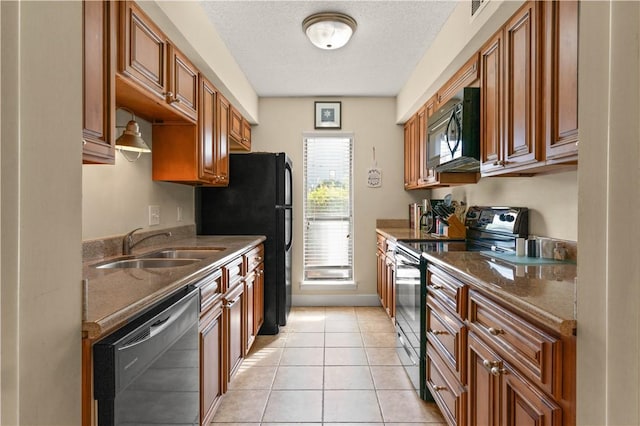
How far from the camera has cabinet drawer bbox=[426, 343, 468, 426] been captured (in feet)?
5.23

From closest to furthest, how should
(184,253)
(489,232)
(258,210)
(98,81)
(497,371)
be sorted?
(497,371)
(98,81)
(184,253)
(489,232)
(258,210)

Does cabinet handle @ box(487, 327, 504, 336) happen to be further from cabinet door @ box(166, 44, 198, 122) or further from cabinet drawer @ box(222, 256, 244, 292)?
cabinet door @ box(166, 44, 198, 122)

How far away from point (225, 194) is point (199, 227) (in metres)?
0.40

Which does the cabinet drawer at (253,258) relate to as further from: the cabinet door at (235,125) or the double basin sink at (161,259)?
the cabinet door at (235,125)

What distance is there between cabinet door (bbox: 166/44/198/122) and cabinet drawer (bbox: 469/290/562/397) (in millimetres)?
1926

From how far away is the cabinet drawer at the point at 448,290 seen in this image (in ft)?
5.23

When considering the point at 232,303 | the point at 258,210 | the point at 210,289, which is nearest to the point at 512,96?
the point at 210,289

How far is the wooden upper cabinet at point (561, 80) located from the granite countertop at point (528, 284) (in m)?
0.49

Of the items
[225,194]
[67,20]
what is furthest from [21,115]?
[225,194]

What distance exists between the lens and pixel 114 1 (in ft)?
4.99

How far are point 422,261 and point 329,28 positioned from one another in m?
1.71

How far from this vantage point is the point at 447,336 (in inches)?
70.4

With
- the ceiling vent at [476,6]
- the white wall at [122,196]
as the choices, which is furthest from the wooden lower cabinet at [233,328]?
the ceiling vent at [476,6]

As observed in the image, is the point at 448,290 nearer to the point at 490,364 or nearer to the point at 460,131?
the point at 490,364
